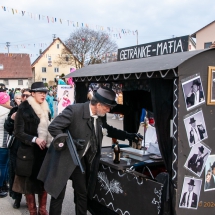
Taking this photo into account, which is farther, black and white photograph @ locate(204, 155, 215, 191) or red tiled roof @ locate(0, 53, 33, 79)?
red tiled roof @ locate(0, 53, 33, 79)

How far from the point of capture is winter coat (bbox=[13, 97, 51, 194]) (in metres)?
3.64

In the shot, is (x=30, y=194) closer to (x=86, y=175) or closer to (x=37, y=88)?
(x=86, y=175)

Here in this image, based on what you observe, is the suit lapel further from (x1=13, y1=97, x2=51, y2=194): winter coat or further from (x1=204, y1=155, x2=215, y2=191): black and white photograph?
(x1=204, y1=155, x2=215, y2=191): black and white photograph

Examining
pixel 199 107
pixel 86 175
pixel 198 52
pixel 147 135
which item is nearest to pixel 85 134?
pixel 86 175

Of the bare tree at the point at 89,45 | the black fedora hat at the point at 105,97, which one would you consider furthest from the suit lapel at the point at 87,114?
the bare tree at the point at 89,45

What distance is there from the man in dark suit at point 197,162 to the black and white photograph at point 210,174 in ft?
0.31

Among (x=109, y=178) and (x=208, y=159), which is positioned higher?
(x=208, y=159)

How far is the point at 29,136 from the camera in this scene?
362cm

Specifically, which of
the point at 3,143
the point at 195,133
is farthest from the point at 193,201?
the point at 3,143

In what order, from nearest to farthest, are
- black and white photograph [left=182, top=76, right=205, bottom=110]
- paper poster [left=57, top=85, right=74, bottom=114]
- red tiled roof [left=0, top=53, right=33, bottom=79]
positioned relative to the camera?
1. black and white photograph [left=182, top=76, right=205, bottom=110]
2. paper poster [left=57, top=85, right=74, bottom=114]
3. red tiled roof [left=0, top=53, right=33, bottom=79]

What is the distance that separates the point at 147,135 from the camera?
4691mm

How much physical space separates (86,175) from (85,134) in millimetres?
619

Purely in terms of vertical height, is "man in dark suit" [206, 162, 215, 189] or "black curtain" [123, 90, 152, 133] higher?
"black curtain" [123, 90, 152, 133]

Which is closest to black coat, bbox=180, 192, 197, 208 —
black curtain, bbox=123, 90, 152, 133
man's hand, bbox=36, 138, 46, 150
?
man's hand, bbox=36, 138, 46, 150
